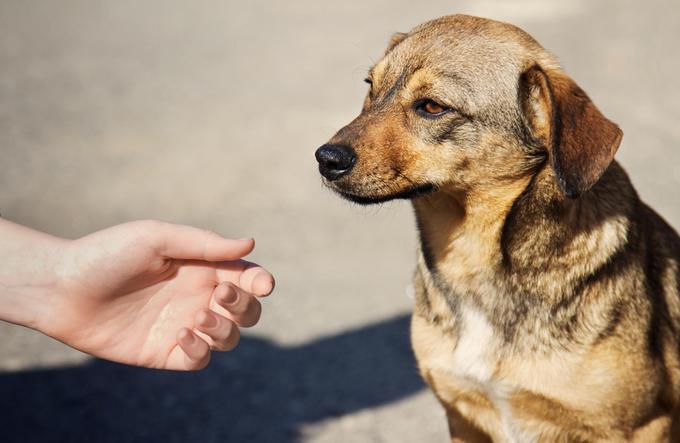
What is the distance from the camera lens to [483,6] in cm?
1059

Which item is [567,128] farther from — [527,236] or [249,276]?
[249,276]

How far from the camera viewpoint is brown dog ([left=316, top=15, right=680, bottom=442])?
2.92 metres

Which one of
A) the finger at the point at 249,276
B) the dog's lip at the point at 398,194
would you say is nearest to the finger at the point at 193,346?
the finger at the point at 249,276

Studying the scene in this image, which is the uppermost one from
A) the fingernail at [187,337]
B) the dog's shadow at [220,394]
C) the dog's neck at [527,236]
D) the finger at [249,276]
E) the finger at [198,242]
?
the dog's neck at [527,236]

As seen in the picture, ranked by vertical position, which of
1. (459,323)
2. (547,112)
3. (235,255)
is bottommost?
(459,323)

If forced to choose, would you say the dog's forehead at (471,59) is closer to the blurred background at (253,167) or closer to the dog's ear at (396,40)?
the dog's ear at (396,40)

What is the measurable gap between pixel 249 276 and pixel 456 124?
100 centimetres

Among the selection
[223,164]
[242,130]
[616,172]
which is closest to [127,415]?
Answer: [616,172]

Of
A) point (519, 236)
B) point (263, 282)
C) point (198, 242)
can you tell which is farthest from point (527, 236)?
point (198, 242)

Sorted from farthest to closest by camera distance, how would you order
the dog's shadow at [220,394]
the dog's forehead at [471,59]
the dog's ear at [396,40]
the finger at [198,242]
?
the dog's shadow at [220,394] → the dog's ear at [396,40] → the dog's forehead at [471,59] → the finger at [198,242]

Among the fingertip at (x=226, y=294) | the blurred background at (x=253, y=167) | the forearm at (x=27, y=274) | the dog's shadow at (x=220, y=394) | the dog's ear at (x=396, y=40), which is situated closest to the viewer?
the fingertip at (x=226, y=294)

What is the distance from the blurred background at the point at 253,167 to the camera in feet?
14.6

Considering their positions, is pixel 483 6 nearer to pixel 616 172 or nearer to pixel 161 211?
pixel 161 211

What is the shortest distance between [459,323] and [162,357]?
1207mm
